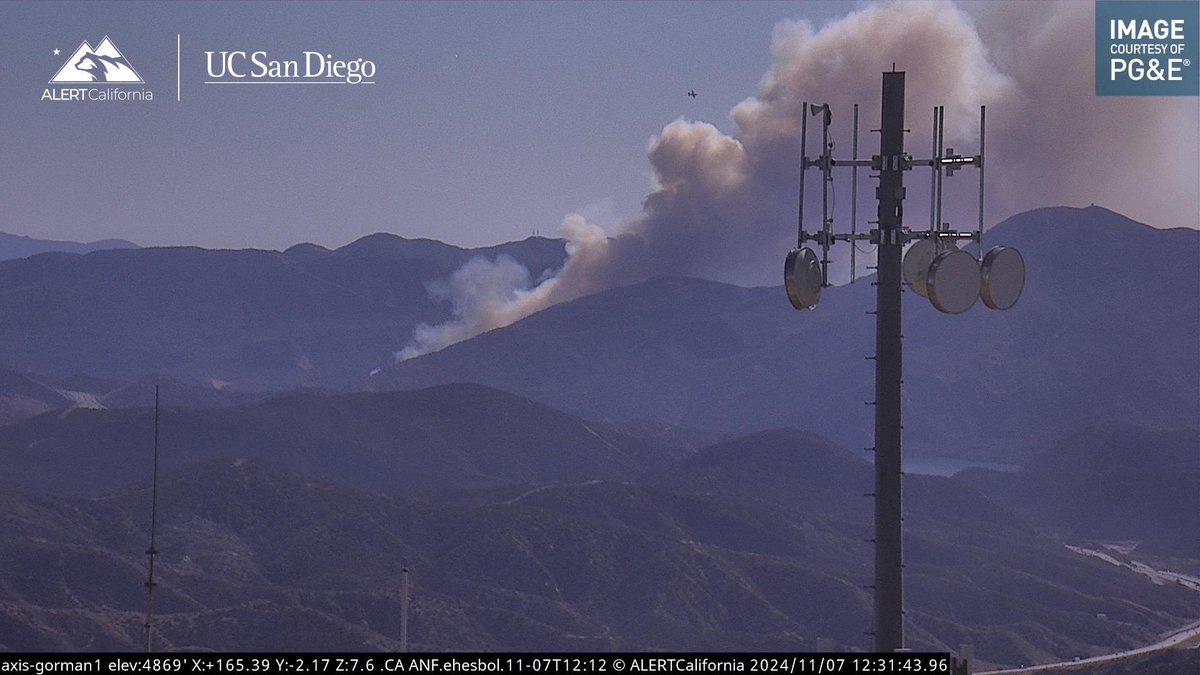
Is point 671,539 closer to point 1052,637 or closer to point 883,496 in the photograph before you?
point 1052,637

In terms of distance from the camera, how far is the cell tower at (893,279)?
70.8 feet

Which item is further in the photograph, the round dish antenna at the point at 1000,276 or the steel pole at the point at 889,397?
the round dish antenna at the point at 1000,276

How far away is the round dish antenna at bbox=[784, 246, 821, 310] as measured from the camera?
2236cm

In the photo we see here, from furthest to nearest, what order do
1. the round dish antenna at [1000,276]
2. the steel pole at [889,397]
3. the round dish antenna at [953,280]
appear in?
1. the round dish antenna at [1000,276]
2. the round dish antenna at [953,280]
3. the steel pole at [889,397]

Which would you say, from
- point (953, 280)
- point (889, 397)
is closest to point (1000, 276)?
point (953, 280)

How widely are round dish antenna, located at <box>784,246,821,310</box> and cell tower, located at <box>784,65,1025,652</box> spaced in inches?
0.5

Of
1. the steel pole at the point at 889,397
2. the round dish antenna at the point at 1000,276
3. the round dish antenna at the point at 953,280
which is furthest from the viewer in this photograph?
the round dish antenna at the point at 1000,276

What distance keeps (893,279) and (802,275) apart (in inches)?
49.2

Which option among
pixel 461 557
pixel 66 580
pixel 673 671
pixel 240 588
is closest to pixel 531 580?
pixel 461 557

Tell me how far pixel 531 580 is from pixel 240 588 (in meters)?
36.8

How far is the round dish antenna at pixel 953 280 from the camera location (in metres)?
22.0

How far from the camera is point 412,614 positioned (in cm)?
14588

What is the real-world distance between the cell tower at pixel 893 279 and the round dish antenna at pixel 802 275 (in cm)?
1

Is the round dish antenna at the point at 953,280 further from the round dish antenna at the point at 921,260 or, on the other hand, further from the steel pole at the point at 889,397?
the steel pole at the point at 889,397
